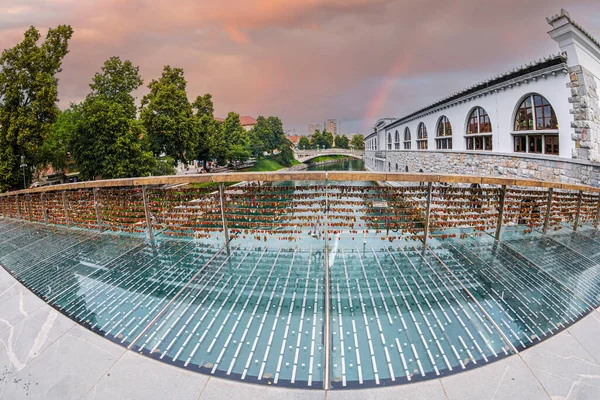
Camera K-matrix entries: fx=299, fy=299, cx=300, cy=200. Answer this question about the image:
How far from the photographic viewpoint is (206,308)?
270 cm

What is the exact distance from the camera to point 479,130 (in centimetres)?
1581

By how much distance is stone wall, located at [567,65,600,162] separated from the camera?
9539 mm

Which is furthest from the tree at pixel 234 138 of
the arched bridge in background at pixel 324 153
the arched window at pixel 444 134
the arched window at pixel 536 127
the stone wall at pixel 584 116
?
the stone wall at pixel 584 116

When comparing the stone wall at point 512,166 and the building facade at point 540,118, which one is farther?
the building facade at point 540,118

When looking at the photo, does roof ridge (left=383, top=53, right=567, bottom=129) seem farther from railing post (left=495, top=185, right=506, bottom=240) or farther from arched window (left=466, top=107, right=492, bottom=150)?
railing post (left=495, top=185, right=506, bottom=240)

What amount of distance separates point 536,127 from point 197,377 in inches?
568

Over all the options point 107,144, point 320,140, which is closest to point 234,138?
point 107,144

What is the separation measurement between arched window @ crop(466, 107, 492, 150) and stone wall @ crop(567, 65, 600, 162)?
4.82 meters

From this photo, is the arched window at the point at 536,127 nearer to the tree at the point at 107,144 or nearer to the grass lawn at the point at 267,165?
the tree at the point at 107,144

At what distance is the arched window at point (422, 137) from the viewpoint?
82.0 ft

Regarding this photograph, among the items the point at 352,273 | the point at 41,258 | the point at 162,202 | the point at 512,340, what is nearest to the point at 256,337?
the point at 352,273

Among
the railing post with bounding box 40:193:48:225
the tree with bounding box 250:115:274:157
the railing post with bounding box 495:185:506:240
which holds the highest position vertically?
the tree with bounding box 250:115:274:157

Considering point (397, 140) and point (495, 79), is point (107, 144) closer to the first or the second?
point (495, 79)

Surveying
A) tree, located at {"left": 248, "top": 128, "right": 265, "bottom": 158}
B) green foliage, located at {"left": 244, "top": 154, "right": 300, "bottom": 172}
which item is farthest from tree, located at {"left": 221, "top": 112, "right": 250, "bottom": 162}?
green foliage, located at {"left": 244, "top": 154, "right": 300, "bottom": 172}
